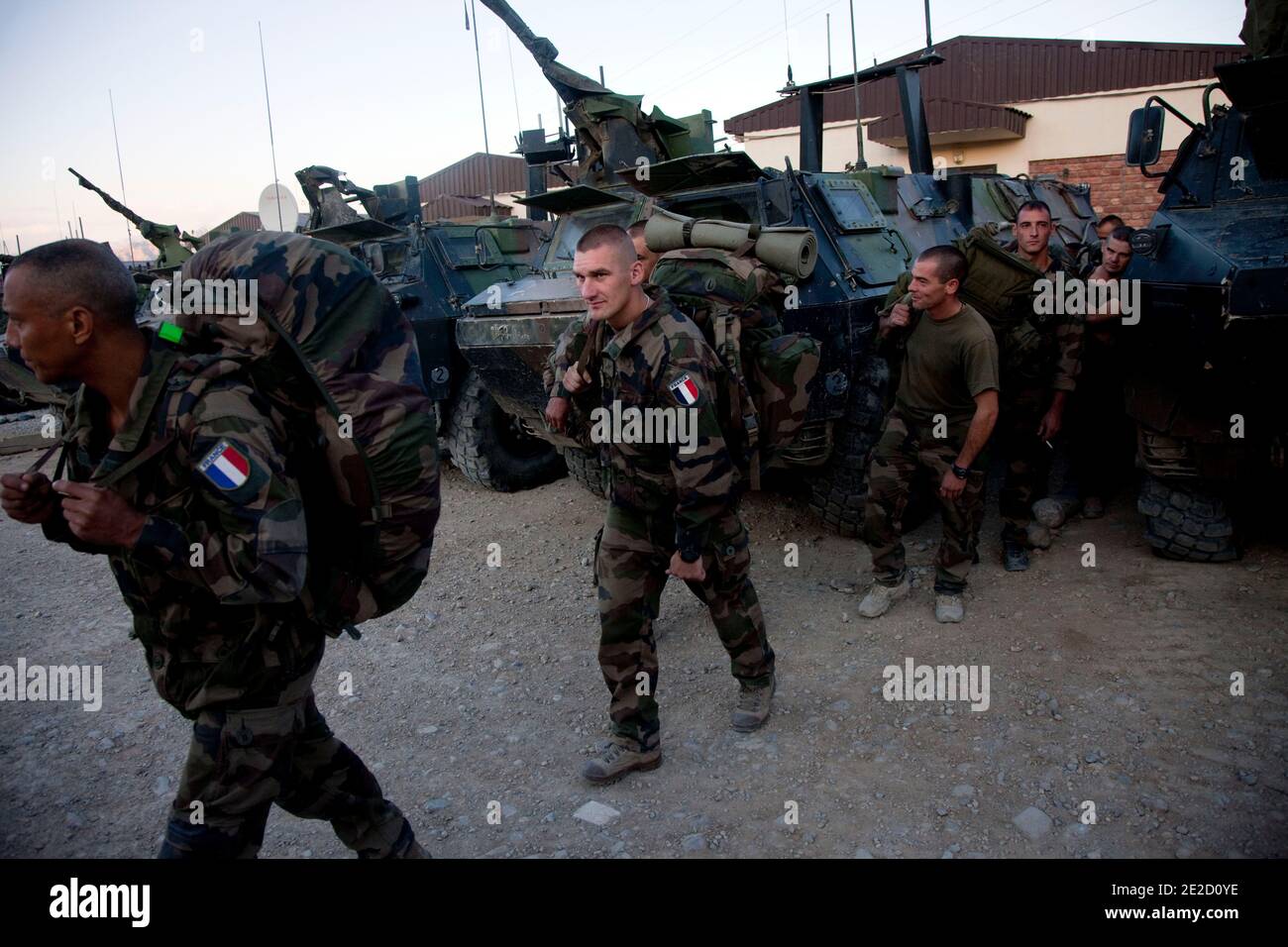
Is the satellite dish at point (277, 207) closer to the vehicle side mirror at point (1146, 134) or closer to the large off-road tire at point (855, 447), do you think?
the large off-road tire at point (855, 447)

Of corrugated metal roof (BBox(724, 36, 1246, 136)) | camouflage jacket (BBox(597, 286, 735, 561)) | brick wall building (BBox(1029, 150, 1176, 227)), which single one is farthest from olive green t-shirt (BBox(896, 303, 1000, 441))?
brick wall building (BBox(1029, 150, 1176, 227))

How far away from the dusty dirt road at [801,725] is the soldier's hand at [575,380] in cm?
126

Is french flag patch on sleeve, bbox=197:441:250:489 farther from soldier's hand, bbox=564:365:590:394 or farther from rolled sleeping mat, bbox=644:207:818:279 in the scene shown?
rolled sleeping mat, bbox=644:207:818:279

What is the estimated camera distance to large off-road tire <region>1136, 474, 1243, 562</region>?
4316mm

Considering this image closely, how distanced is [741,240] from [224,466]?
2141 mm

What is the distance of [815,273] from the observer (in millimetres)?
4797

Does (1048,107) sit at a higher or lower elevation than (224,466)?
higher

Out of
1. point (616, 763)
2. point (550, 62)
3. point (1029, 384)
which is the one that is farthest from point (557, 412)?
point (550, 62)

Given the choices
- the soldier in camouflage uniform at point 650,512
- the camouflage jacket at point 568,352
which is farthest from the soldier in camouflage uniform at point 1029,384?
the camouflage jacket at point 568,352

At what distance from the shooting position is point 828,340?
4668mm

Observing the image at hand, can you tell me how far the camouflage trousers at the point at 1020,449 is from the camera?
450 centimetres

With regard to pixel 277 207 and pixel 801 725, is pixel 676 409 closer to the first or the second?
pixel 801 725

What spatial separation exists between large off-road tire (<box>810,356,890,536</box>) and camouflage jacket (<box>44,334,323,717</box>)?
3.43m
